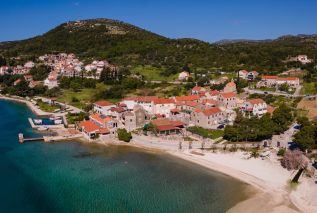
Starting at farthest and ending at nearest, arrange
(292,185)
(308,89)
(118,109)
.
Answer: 1. (308,89)
2. (118,109)
3. (292,185)

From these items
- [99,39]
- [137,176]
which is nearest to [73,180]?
[137,176]

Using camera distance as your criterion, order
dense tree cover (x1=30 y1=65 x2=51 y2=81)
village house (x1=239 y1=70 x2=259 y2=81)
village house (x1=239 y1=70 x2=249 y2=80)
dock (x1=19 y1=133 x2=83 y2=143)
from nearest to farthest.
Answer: dock (x1=19 y1=133 x2=83 y2=143), village house (x1=239 y1=70 x2=259 y2=81), village house (x1=239 y1=70 x2=249 y2=80), dense tree cover (x1=30 y1=65 x2=51 y2=81)

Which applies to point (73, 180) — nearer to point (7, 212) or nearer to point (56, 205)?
point (56, 205)

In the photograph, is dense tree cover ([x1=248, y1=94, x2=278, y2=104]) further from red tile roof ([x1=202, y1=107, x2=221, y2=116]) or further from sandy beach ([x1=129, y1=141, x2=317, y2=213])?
sandy beach ([x1=129, y1=141, x2=317, y2=213])

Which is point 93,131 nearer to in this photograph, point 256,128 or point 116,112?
point 116,112

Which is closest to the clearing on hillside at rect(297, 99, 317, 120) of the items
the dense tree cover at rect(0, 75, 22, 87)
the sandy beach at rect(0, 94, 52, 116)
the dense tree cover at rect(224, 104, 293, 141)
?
the dense tree cover at rect(224, 104, 293, 141)

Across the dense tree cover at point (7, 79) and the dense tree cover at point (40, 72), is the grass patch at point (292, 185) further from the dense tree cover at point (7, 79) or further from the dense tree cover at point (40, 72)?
the dense tree cover at point (7, 79)

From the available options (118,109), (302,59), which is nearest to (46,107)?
(118,109)
